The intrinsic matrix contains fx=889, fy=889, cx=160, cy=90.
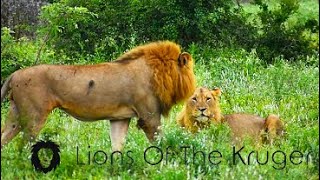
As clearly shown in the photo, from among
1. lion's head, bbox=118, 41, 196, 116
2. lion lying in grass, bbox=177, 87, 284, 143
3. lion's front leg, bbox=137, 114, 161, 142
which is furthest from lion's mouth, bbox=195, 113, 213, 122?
lion's front leg, bbox=137, 114, 161, 142

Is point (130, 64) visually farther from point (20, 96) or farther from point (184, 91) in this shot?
point (20, 96)

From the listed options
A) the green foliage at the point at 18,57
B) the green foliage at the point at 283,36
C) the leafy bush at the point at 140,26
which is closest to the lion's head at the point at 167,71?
the green foliage at the point at 18,57

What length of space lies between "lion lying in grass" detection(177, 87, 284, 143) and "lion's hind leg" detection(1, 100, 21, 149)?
6.76 ft

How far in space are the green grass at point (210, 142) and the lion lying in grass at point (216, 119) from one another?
Result: 0.18m

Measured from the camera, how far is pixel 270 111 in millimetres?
11305

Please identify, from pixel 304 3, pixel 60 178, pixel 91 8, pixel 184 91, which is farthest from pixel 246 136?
pixel 304 3

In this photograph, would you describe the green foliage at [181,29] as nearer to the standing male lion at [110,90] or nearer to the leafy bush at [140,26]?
the leafy bush at [140,26]

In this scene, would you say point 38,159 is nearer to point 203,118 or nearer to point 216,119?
point 203,118

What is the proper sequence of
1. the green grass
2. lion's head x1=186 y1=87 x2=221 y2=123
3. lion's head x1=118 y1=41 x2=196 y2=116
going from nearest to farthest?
the green grass → lion's head x1=118 y1=41 x2=196 y2=116 → lion's head x1=186 y1=87 x2=221 y2=123

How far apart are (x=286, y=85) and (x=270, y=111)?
1395 mm

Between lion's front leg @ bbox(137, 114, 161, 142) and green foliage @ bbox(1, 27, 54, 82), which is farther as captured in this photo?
green foliage @ bbox(1, 27, 54, 82)

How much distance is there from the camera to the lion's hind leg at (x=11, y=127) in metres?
8.44

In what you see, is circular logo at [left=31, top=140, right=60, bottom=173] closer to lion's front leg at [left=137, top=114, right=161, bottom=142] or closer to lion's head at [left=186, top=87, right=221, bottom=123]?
lion's front leg at [left=137, top=114, right=161, bottom=142]

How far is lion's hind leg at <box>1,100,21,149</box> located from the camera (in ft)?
27.7
